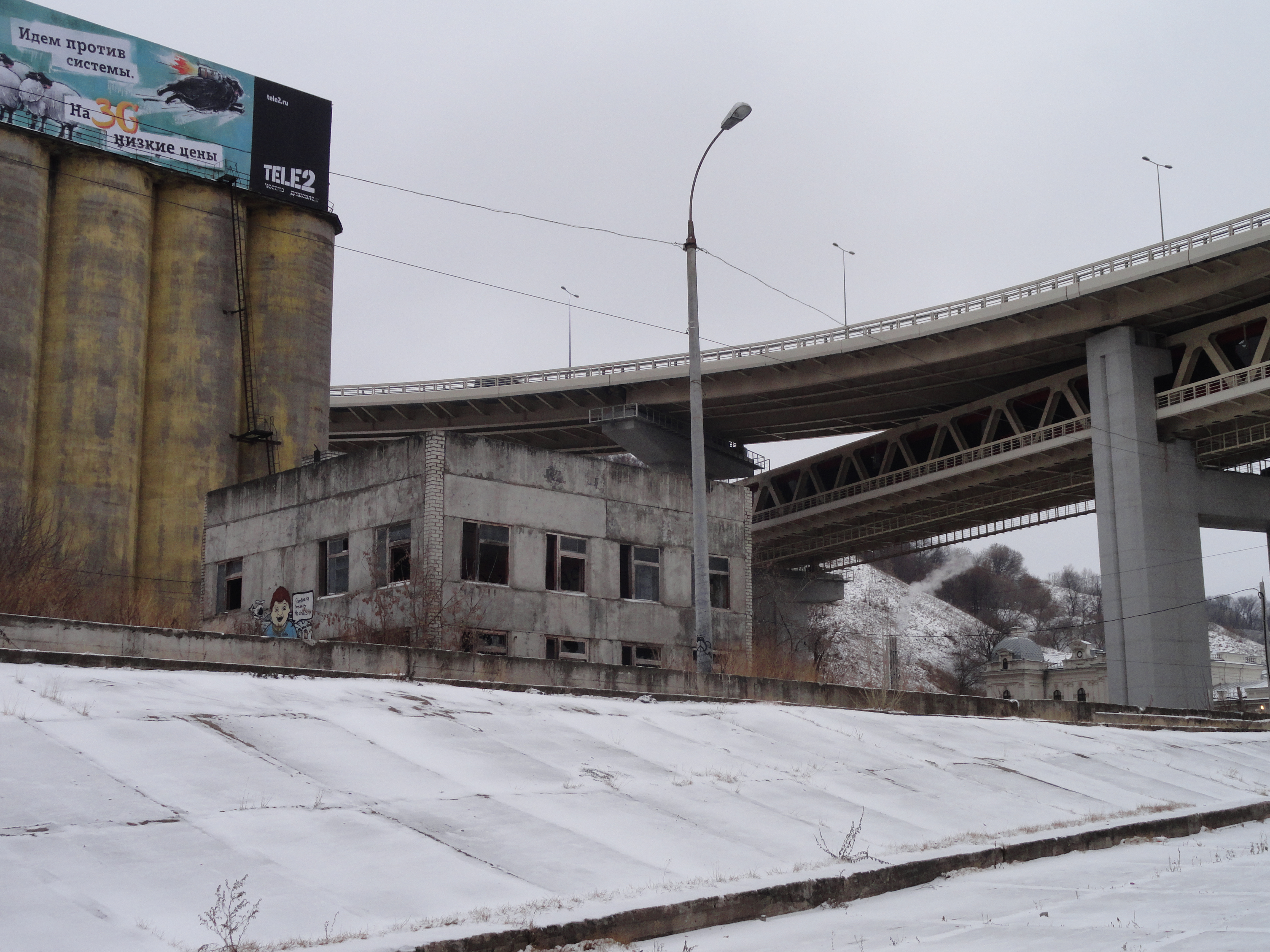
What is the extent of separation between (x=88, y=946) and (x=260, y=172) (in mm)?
52700

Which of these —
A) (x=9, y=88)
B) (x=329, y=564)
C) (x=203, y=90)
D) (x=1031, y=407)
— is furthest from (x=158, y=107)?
(x=1031, y=407)

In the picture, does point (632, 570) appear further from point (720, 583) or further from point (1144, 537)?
point (1144, 537)

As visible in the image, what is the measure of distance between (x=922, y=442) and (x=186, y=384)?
4314cm

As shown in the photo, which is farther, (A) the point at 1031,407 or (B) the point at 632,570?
(A) the point at 1031,407

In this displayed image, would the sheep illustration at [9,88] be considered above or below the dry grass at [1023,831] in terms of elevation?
above

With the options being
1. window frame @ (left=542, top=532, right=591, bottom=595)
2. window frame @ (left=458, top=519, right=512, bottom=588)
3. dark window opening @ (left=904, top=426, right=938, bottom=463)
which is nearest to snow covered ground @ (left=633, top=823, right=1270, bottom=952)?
window frame @ (left=458, top=519, right=512, bottom=588)

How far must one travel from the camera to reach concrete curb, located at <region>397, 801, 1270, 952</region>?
7730mm

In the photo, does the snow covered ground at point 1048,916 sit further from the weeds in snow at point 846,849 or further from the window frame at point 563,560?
the window frame at point 563,560

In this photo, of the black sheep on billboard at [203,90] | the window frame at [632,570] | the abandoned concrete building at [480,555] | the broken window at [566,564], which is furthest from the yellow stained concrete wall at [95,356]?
the window frame at [632,570]

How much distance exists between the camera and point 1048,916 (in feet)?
30.2

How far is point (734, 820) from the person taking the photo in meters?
11.4

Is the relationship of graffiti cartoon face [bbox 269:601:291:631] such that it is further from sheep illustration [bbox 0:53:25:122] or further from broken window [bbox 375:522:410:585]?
sheep illustration [bbox 0:53:25:122]

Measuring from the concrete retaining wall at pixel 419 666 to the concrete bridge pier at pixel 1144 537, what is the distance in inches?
1312

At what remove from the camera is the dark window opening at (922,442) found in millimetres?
74562
